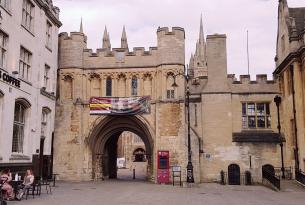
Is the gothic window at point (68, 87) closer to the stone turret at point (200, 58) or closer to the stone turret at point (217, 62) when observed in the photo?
the stone turret at point (217, 62)

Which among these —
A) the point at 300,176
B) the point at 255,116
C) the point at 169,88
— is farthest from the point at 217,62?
the point at 300,176

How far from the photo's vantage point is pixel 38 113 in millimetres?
23828

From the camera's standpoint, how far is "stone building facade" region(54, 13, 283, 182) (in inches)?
1053

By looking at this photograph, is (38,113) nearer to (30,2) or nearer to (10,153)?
(10,153)

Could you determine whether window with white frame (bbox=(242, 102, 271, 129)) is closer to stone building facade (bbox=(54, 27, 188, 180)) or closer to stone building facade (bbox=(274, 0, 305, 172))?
stone building facade (bbox=(274, 0, 305, 172))

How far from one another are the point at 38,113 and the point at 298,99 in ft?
54.1

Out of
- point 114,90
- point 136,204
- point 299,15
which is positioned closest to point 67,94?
point 114,90

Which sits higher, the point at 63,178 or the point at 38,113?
the point at 38,113

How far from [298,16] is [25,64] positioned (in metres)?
19.5

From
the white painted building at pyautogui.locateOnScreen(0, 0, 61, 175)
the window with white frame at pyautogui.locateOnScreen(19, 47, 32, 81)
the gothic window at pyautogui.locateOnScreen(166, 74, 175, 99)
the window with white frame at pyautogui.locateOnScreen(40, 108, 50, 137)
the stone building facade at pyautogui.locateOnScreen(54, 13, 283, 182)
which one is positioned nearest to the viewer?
the white painted building at pyautogui.locateOnScreen(0, 0, 61, 175)

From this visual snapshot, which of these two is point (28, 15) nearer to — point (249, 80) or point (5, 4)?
point (5, 4)

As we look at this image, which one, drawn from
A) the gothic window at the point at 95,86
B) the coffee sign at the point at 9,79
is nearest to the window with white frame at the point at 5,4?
the coffee sign at the point at 9,79

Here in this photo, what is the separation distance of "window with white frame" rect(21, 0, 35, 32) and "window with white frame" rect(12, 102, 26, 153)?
4.75m

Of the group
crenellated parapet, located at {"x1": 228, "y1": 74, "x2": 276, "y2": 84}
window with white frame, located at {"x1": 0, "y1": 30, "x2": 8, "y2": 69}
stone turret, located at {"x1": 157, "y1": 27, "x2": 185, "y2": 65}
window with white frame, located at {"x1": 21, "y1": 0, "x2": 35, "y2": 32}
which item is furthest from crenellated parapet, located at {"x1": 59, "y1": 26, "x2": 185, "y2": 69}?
window with white frame, located at {"x1": 0, "y1": 30, "x2": 8, "y2": 69}
